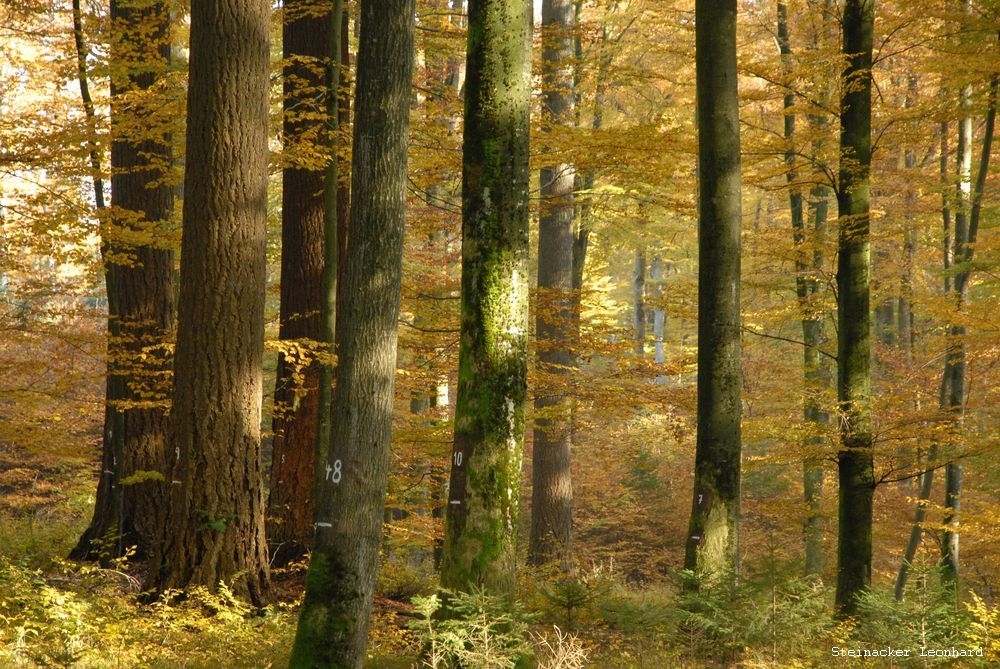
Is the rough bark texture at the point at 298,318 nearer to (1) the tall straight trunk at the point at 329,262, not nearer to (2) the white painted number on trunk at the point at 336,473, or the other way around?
(1) the tall straight trunk at the point at 329,262

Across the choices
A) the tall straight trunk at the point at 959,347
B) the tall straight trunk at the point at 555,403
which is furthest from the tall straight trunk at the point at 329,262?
the tall straight trunk at the point at 959,347

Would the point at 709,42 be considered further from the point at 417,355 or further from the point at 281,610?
the point at 281,610

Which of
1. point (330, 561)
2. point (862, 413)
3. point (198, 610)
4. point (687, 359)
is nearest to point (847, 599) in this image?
point (862, 413)

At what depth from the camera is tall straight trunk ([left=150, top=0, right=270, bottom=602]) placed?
6898 mm

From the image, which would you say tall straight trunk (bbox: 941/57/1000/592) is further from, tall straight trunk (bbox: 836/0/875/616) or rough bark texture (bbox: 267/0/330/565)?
rough bark texture (bbox: 267/0/330/565)

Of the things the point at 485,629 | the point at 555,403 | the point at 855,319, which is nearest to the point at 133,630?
the point at 485,629

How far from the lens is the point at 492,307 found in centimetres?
561

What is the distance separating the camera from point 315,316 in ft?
31.2

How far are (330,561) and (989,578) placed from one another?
12944 mm

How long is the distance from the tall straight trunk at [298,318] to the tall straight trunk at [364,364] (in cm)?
352

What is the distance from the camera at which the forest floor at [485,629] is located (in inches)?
208

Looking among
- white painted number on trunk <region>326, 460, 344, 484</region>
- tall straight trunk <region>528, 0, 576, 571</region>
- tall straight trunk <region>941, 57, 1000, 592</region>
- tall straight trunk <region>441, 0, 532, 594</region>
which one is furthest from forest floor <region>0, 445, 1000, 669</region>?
tall straight trunk <region>941, 57, 1000, 592</region>

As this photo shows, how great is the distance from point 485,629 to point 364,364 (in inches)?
77.7

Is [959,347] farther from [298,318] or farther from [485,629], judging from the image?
[485,629]
